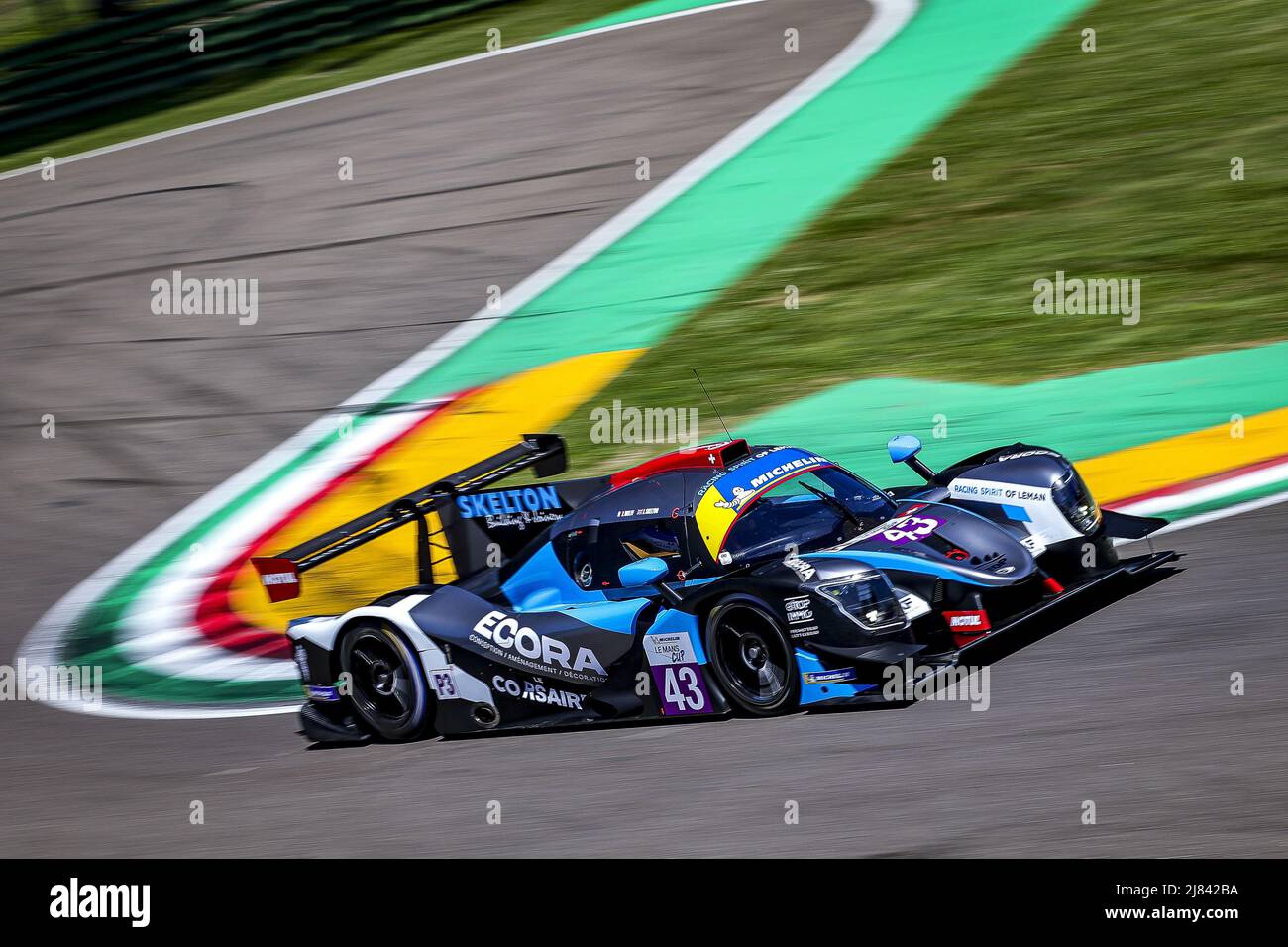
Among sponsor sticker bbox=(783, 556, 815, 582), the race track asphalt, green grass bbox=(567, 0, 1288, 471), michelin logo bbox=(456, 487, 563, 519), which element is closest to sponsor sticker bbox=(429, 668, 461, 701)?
the race track asphalt

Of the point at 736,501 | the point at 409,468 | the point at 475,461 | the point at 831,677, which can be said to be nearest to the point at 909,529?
the point at 736,501

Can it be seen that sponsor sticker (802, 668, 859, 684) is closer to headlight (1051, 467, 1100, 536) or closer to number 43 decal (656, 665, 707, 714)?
number 43 decal (656, 665, 707, 714)

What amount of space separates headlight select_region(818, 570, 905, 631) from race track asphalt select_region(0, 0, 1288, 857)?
0.44 metres

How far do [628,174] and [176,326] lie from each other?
508 centimetres

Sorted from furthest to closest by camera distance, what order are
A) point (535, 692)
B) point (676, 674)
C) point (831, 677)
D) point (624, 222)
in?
1. point (624, 222)
2. point (535, 692)
3. point (676, 674)
4. point (831, 677)

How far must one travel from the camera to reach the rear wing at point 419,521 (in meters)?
→ 7.49

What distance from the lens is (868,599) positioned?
6266mm

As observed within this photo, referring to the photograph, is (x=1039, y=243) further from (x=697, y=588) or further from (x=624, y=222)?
(x=697, y=588)

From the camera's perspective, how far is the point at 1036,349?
11.8 m

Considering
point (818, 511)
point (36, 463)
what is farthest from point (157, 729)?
point (36, 463)

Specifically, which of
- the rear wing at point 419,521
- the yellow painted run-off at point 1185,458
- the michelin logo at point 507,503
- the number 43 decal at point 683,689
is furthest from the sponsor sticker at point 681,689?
the yellow painted run-off at point 1185,458

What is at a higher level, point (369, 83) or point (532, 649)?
point (369, 83)

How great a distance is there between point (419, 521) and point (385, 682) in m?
0.90

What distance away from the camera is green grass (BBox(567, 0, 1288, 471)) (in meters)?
11.8
